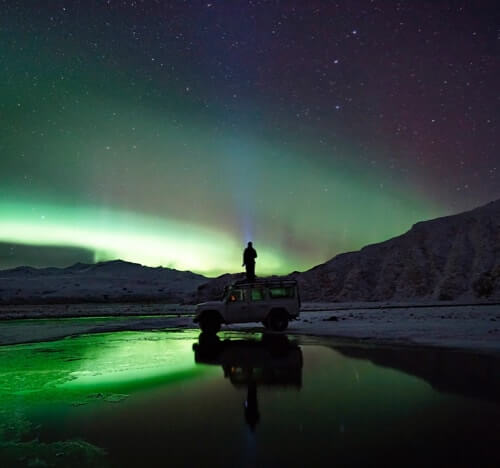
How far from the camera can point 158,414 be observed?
6160 mm

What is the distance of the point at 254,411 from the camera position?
6215 mm

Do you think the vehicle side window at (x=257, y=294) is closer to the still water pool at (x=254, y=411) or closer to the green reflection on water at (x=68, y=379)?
the green reflection on water at (x=68, y=379)

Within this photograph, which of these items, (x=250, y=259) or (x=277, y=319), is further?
(x=250, y=259)

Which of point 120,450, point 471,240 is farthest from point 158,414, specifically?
point 471,240

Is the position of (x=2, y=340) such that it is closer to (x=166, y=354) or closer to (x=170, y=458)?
(x=166, y=354)

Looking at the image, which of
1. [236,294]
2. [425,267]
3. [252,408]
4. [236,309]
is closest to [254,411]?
[252,408]

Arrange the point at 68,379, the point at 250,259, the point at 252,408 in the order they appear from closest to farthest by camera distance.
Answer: the point at 252,408, the point at 68,379, the point at 250,259

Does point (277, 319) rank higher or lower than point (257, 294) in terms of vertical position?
lower

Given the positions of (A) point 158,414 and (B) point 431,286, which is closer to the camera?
(A) point 158,414

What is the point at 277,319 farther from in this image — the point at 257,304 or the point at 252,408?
the point at 252,408

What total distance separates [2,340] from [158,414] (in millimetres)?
14912

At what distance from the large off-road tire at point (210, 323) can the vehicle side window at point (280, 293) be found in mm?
2679

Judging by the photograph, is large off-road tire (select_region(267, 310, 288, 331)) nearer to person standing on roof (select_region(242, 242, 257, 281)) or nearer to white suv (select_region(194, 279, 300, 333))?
white suv (select_region(194, 279, 300, 333))

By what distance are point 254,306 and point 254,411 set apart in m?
13.4
